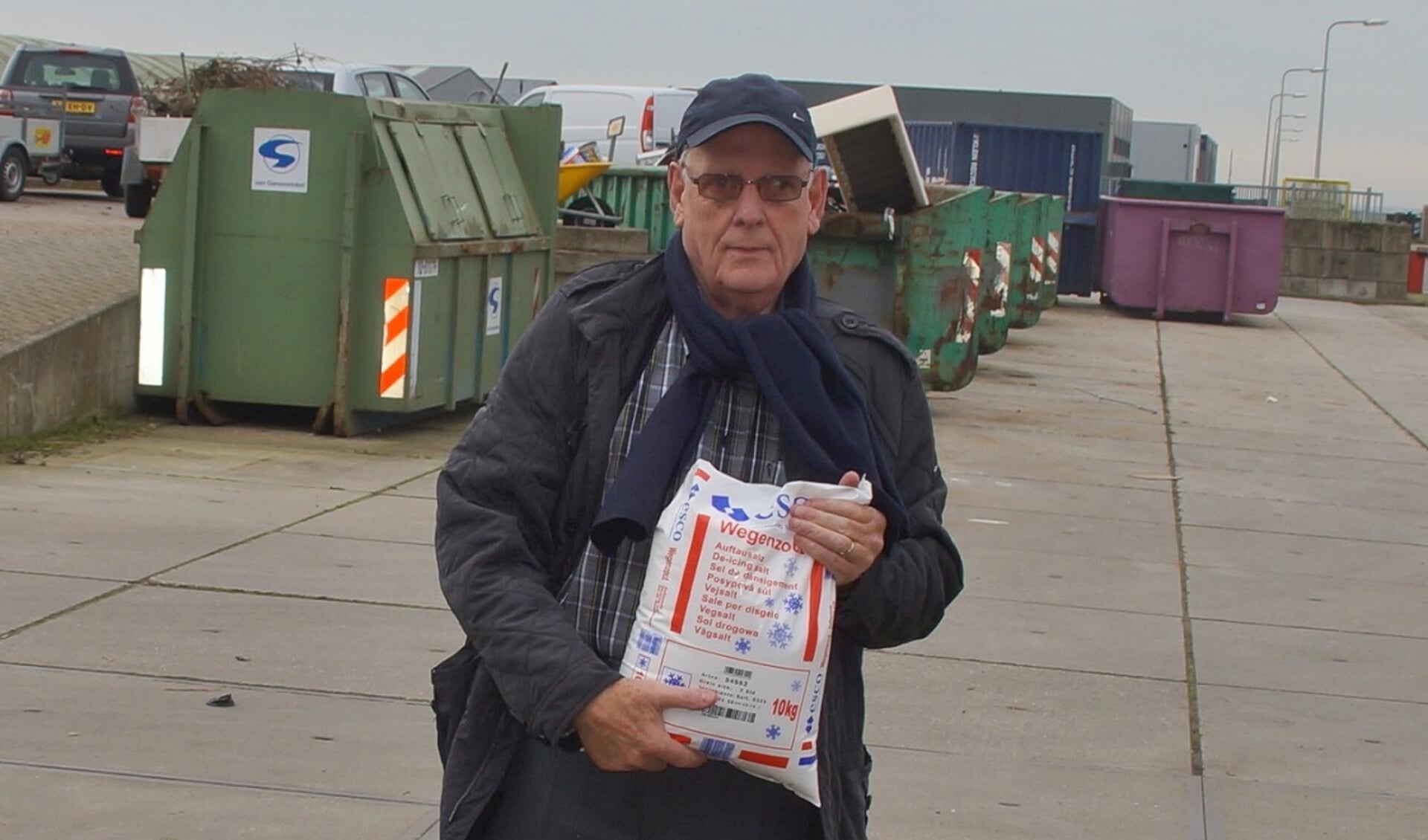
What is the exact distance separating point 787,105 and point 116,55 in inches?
955

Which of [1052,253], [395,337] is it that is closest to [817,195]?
→ [395,337]

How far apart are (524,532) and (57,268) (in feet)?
38.7

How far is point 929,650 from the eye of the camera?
716 cm

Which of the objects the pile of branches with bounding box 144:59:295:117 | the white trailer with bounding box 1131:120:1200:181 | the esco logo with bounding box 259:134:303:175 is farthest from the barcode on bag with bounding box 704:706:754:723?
the white trailer with bounding box 1131:120:1200:181

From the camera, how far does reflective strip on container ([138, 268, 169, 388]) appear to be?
436 inches

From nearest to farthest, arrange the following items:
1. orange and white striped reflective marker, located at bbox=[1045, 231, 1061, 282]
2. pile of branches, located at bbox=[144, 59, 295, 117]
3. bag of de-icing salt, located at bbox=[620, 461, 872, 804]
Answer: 1. bag of de-icing salt, located at bbox=[620, 461, 872, 804]
2. pile of branches, located at bbox=[144, 59, 295, 117]
3. orange and white striped reflective marker, located at bbox=[1045, 231, 1061, 282]

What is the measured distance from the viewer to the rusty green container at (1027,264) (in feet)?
64.2

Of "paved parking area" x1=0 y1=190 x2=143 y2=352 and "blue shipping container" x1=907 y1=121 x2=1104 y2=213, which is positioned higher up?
"blue shipping container" x1=907 y1=121 x2=1104 y2=213

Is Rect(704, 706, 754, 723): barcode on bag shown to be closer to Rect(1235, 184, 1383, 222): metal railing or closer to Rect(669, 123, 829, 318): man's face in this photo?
Rect(669, 123, 829, 318): man's face

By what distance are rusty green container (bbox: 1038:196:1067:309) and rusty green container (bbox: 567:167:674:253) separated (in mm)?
5622

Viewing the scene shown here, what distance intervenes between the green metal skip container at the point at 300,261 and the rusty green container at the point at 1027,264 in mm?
8787

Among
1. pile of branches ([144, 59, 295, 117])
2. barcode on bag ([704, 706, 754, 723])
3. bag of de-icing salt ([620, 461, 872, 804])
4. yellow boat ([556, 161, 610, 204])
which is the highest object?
pile of branches ([144, 59, 295, 117])

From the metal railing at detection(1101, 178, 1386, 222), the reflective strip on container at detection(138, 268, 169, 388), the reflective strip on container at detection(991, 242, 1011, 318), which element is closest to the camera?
the reflective strip on container at detection(138, 268, 169, 388)

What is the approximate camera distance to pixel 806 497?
2.61m
